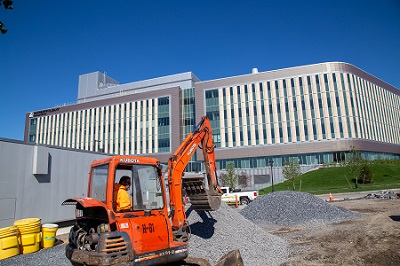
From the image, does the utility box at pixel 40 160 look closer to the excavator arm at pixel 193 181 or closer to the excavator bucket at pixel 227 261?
the excavator arm at pixel 193 181

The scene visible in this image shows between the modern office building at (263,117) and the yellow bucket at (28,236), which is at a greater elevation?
the modern office building at (263,117)

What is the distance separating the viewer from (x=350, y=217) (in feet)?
57.4

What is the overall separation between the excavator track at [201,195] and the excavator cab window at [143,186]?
2.18 m

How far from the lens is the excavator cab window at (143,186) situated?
20.7 ft

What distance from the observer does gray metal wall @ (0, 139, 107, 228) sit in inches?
510

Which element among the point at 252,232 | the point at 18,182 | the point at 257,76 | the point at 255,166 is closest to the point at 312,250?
the point at 252,232

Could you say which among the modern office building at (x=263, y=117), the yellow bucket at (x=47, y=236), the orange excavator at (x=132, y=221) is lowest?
the yellow bucket at (x=47, y=236)

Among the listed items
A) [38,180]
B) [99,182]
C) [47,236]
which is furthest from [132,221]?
[38,180]

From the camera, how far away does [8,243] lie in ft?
33.5

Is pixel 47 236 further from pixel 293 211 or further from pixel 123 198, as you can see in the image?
pixel 293 211

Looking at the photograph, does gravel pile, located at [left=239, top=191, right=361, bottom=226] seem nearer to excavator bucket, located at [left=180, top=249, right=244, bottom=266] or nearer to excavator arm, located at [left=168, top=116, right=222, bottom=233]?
excavator arm, located at [left=168, top=116, right=222, bottom=233]

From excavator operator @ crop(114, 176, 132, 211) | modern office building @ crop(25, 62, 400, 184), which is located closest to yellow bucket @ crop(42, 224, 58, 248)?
excavator operator @ crop(114, 176, 132, 211)

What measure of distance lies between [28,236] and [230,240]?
7704 mm

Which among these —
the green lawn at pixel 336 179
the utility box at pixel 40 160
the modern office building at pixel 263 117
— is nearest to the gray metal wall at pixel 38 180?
the utility box at pixel 40 160
